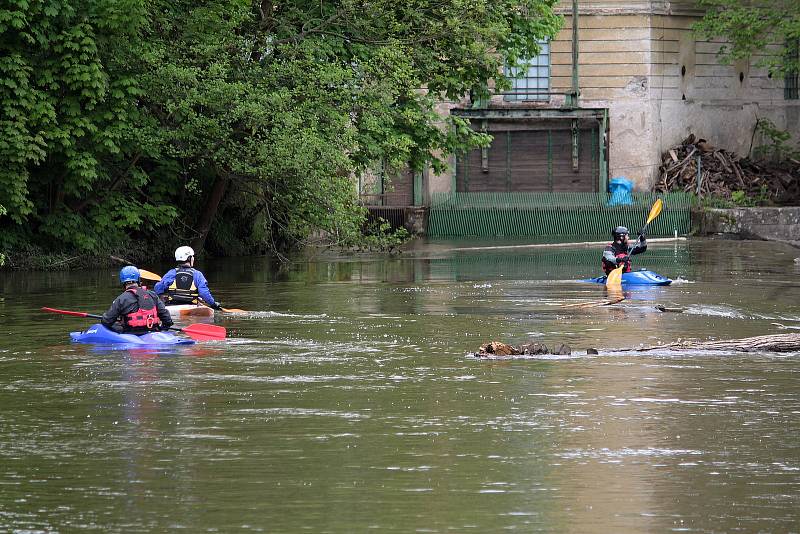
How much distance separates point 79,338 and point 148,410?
5.53 meters

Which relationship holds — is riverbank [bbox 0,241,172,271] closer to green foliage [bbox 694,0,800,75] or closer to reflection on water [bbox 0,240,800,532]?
reflection on water [bbox 0,240,800,532]

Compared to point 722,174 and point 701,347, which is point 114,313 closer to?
point 701,347

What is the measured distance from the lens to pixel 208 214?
124ft

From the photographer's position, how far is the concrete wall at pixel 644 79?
50.4 meters

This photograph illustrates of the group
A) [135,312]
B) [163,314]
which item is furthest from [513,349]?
[135,312]

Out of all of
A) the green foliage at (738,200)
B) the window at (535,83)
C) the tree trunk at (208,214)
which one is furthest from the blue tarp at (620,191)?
the tree trunk at (208,214)

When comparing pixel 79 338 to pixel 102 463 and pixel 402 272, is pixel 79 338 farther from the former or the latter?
pixel 402 272

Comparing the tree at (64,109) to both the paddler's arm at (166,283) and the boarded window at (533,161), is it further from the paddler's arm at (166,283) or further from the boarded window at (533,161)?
the boarded window at (533,161)

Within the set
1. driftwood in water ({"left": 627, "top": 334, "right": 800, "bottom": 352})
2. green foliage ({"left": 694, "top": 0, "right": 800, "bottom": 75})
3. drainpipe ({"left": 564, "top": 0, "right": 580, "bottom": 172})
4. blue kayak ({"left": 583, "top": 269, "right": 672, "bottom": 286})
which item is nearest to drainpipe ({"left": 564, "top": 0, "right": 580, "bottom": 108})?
drainpipe ({"left": 564, "top": 0, "right": 580, "bottom": 172})

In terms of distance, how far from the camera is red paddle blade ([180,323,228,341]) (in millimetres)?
20172

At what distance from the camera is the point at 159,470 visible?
1185 cm

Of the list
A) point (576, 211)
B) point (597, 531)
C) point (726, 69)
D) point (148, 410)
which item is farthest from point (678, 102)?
point (597, 531)

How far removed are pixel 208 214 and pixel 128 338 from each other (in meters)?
18.6

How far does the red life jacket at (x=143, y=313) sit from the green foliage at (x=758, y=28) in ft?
104
